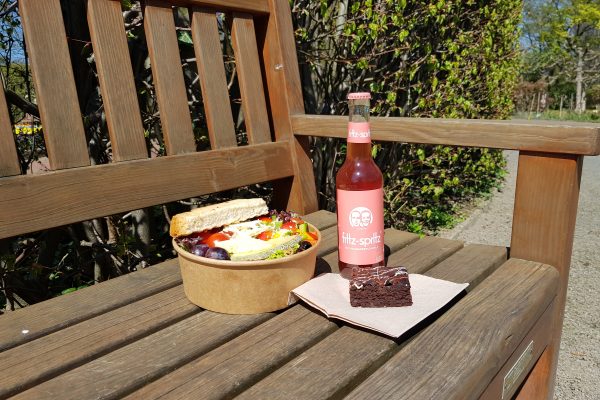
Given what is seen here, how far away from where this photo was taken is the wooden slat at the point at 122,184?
3.64ft

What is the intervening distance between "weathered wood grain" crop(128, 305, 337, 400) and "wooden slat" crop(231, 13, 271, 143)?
760mm

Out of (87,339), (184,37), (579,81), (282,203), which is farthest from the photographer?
(579,81)

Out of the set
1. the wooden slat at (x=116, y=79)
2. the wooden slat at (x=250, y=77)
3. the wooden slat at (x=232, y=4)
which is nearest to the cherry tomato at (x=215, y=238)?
the wooden slat at (x=116, y=79)

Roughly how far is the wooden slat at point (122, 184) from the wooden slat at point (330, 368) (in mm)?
639

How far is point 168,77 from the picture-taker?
1.40m

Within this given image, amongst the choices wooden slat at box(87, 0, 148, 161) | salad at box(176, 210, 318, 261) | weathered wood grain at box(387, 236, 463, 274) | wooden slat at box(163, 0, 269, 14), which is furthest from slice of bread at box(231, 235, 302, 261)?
wooden slat at box(163, 0, 269, 14)

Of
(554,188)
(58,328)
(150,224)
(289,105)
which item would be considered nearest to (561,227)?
(554,188)

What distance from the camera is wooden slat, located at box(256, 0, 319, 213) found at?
5.39 feet

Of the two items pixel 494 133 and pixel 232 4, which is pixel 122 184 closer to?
Result: pixel 232 4

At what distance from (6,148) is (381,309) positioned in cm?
87

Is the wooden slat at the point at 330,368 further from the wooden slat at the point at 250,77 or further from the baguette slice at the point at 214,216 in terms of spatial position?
the wooden slat at the point at 250,77

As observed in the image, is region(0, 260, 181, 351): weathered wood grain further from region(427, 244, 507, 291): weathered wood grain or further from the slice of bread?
region(427, 244, 507, 291): weathered wood grain

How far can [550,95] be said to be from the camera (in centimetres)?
2533

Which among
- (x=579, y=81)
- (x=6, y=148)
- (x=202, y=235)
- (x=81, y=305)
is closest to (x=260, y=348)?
(x=202, y=235)
